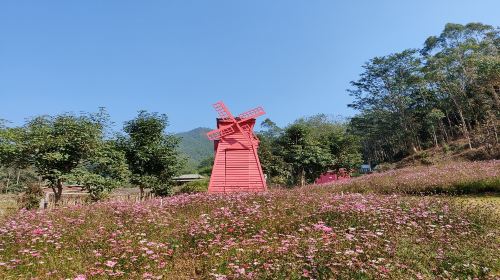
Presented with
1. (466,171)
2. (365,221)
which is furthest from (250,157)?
(365,221)

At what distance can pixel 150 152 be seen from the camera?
28.1m

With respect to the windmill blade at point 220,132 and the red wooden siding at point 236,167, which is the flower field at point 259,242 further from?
the windmill blade at point 220,132

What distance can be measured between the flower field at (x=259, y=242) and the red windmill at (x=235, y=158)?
12.7m

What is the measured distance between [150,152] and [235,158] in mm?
7636

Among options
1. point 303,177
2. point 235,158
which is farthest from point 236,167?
point 303,177

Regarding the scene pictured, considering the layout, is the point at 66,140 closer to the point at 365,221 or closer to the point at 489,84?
the point at 365,221

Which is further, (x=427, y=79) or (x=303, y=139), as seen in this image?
(x=427, y=79)

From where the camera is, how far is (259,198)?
1261 centimetres

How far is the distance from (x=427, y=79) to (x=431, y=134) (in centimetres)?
1313

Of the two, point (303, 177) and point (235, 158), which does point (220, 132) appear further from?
point (303, 177)

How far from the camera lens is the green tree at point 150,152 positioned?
28188mm

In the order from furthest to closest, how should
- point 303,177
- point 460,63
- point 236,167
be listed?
point 460,63, point 303,177, point 236,167

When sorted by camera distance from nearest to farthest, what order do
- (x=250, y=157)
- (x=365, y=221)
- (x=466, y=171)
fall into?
(x=365, y=221) → (x=466, y=171) → (x=250, y=157)

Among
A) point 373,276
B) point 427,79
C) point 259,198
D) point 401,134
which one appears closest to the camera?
point 373,276
